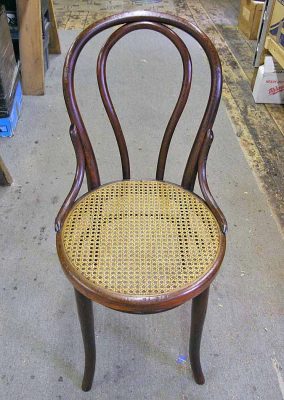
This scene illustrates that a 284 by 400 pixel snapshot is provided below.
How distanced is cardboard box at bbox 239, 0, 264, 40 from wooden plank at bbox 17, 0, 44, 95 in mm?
1814

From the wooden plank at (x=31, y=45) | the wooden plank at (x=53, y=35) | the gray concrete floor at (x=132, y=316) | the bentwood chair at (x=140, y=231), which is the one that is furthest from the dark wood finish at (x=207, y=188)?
the wooden plank at (x=53, y=35)

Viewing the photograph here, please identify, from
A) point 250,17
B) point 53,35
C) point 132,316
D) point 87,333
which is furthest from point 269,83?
point 87,333

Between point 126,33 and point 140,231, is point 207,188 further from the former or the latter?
point 126,33

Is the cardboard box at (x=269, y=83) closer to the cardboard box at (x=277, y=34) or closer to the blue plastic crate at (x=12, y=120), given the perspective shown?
the cardboard box at (x=277, y=34)

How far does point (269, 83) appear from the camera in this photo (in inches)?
90.8

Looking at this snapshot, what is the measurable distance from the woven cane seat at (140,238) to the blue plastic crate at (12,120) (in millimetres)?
1178

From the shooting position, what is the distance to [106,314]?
1.22 m

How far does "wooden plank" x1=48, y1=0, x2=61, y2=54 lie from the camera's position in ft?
8.71

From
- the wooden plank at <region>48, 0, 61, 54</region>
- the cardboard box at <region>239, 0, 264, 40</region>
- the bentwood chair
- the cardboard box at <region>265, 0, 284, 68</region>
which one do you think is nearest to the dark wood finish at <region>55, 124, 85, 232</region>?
the bentwood chair

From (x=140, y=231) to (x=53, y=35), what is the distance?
7.67 feet

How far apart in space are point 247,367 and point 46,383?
570 mm

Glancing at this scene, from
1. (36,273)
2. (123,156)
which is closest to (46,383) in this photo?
(36,273)

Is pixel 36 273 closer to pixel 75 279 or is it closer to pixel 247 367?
pixel 75 279

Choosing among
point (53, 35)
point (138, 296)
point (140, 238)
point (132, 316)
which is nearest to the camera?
point (138, 296)
